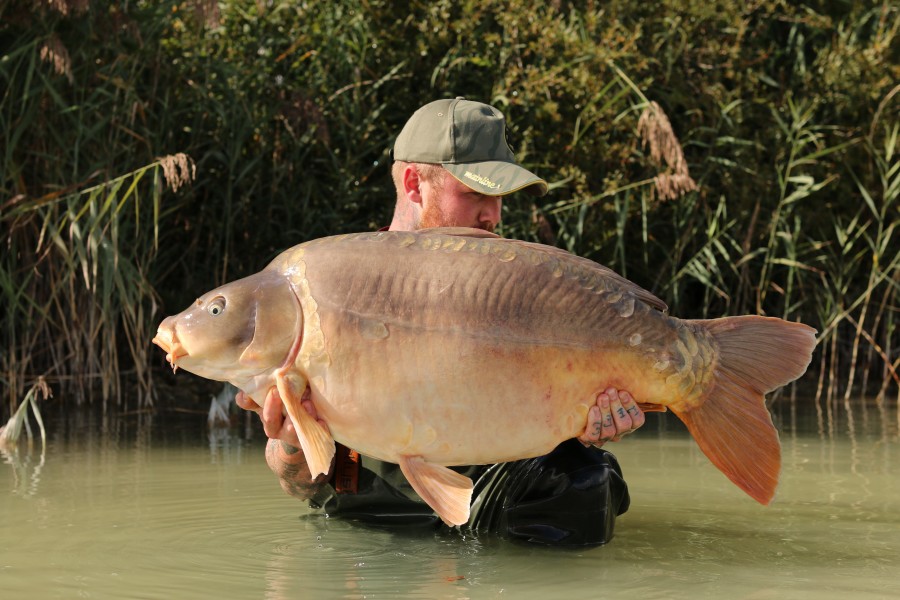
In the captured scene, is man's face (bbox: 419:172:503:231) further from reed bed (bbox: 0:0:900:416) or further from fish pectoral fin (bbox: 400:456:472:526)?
reed bed (bbox: 0:0:900:416)

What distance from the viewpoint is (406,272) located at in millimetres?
2701

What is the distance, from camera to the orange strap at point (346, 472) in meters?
3.52

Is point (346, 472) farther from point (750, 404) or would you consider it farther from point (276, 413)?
point (750, 404)

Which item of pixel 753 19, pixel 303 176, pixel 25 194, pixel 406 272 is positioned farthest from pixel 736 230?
pixel 406 272

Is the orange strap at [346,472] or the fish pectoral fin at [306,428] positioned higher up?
the fish pectoral fin at [306,428]

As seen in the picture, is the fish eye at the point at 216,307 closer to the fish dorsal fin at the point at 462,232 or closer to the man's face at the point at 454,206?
the fish dorsal fin at the point at 462,232

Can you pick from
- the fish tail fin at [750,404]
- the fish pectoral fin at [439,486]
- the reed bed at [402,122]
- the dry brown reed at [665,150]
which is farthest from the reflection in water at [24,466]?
the dry brown reed at [665,150]

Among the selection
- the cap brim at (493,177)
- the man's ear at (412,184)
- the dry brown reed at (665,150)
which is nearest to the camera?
the cap brim at (493,177)

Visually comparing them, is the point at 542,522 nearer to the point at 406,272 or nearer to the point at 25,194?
the point at 406,272

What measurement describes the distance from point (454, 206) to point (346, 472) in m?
0.79

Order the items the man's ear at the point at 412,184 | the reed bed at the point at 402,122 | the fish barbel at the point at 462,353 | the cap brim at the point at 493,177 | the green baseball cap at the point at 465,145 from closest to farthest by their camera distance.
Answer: the fish barbel at the point at 462,353 < the cap brim at the point at 493,177 < the green baseball cap at the point at 465,145 < the man's ear at the point at 412,184 < the reed bed at the point at 402,122

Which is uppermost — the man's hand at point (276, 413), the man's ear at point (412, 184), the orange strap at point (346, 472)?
the man's ear at point (412, 184)

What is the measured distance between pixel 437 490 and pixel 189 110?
420cm

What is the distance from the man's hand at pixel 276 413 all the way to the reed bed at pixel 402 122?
2.86 meters
